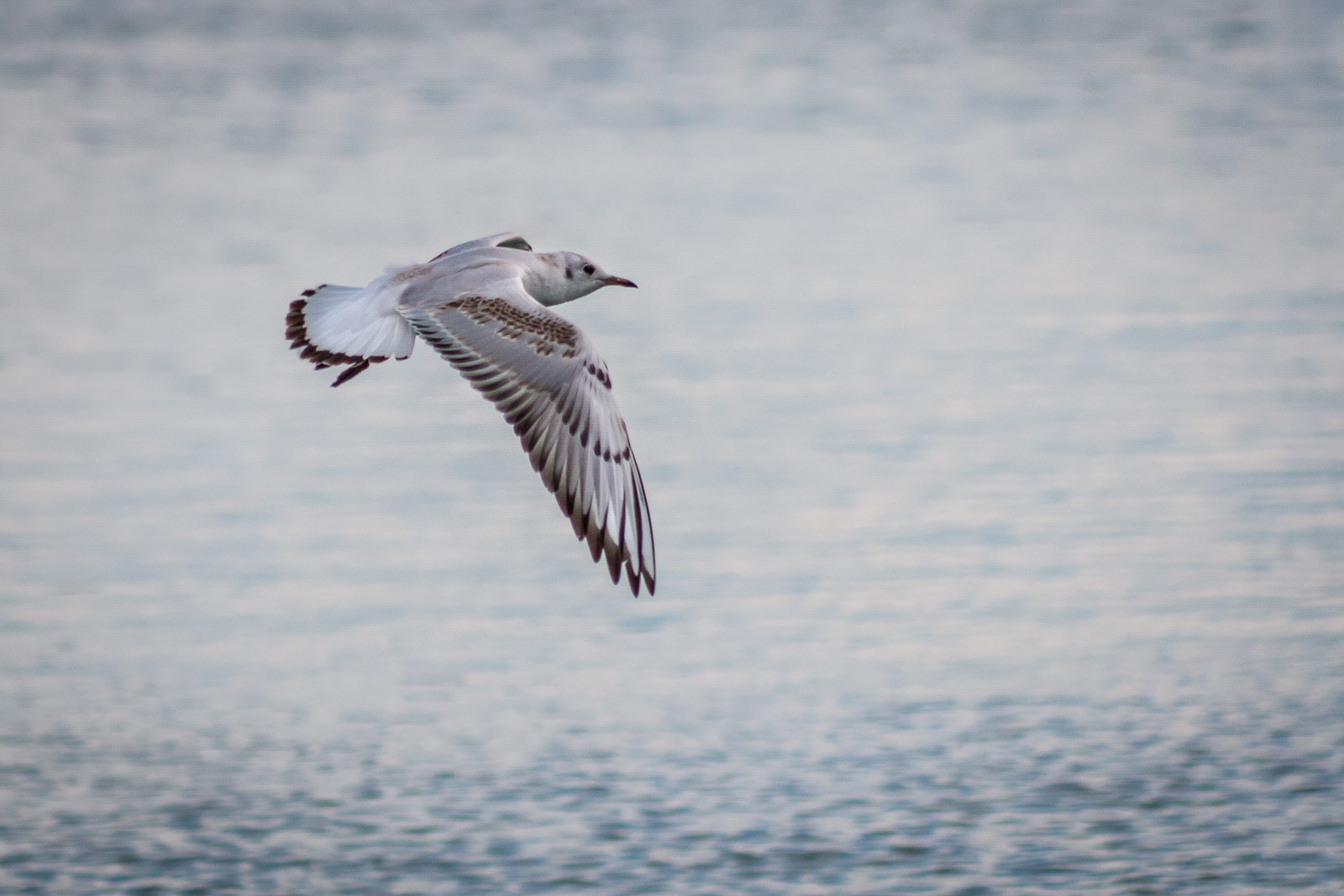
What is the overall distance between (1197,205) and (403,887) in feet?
40.0

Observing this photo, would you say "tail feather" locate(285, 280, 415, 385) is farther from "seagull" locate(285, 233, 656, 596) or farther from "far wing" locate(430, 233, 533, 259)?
"far wing" locate(430, 233, 533, 259)

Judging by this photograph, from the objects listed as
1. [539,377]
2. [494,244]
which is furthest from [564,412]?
[494,244]

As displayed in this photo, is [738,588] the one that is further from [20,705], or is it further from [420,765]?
[20,705]

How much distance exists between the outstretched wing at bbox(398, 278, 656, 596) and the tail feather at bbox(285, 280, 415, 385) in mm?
202

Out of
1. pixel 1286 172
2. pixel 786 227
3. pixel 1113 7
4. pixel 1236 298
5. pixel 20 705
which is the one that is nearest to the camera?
pixel 20 705

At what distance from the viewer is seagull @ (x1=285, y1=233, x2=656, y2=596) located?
6.39m

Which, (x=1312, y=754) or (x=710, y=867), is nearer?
(x=710, y=867)

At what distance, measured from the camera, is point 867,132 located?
2136 cm

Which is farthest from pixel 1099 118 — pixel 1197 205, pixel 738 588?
pixel 738 588

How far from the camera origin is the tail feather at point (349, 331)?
6582mm

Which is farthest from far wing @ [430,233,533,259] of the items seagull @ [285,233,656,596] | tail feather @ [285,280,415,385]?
seagull @ [285,233,656,596]

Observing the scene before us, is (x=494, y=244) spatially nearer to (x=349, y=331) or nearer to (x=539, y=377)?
(x=349, y=331)

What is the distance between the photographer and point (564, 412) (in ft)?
21.3

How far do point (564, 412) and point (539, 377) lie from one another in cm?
13
